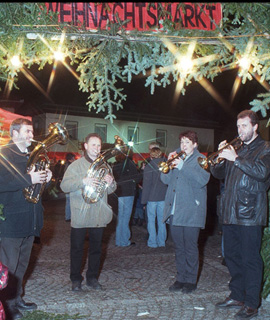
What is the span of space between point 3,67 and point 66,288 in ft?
10.9

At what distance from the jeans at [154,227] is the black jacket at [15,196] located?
4565mm

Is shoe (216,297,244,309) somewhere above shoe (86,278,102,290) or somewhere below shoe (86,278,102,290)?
above

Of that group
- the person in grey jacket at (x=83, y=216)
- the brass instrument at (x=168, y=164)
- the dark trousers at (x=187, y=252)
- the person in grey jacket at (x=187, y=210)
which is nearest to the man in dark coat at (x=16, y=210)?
the person in grey jacket at (x=83, y=216)

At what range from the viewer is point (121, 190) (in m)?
9.23

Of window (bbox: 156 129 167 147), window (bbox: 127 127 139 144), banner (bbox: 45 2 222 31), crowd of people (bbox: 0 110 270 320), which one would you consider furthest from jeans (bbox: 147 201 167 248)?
window (bbox: 156 129 167 147)

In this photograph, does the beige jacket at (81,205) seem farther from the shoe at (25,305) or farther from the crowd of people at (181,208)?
the shoe at (25,305)

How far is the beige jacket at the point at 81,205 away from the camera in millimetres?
5684

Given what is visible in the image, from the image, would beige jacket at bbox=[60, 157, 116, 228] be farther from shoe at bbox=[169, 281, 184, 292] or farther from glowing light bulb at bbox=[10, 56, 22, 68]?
glowing light bulb at bbox=[10, 56, 22, 68]

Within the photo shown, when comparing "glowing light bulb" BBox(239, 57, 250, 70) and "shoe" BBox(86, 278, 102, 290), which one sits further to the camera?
"shoe" BBox(86, 278, 102, 290)


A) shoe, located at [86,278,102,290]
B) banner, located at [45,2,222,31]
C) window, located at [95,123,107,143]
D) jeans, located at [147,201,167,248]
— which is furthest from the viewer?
window, located at [95,123,107,143]

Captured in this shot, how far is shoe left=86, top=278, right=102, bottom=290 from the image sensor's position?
5838 mm

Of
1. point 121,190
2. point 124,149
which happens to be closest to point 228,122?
point 121,190

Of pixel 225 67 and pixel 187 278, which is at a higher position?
pixel 225 67

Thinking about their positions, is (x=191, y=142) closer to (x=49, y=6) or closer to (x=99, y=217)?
(x=99, y=217)
